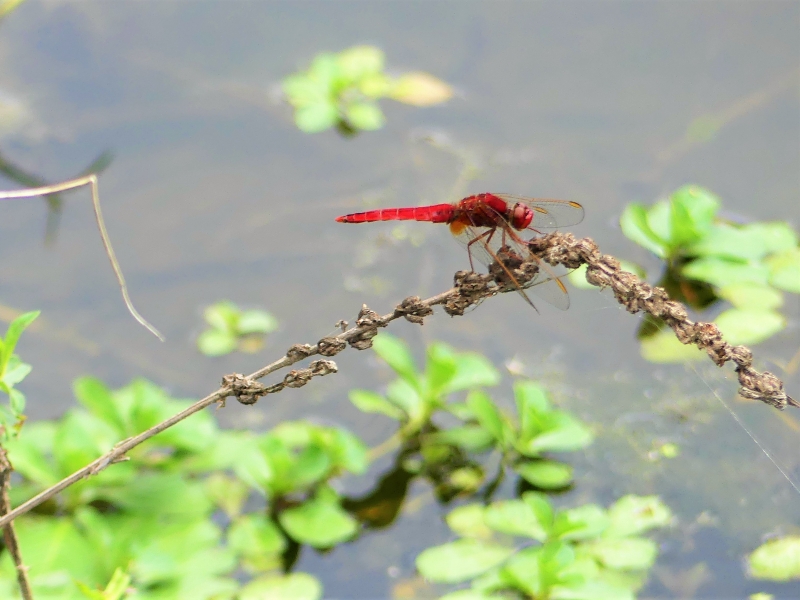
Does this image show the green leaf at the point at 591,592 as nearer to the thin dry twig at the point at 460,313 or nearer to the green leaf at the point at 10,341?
the thin dry twig at the point at 460,313

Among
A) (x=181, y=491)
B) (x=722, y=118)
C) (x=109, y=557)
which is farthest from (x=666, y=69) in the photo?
(x=109, y=557)

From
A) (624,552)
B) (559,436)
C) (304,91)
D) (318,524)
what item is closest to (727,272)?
(559,436)

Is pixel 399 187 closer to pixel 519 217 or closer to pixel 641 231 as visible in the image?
pixel 641 231

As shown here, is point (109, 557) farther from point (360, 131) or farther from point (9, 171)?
point (360, 131)

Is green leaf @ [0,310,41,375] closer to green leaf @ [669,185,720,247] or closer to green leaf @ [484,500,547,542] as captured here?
green leaf @ [484,500,547,542]

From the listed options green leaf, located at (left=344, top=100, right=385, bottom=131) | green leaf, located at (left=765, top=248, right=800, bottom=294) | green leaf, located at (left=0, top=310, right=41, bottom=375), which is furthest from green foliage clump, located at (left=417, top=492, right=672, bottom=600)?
green leaf, located at (left=344, top=100, right=385, bottom=131)
